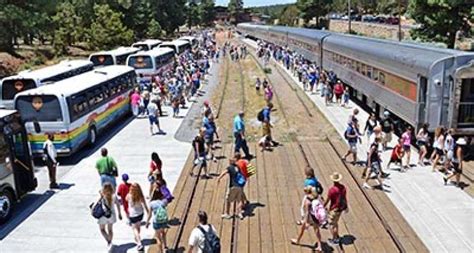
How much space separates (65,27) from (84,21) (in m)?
5.10

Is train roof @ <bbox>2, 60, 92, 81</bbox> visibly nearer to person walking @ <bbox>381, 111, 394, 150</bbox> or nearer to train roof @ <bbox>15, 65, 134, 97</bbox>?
train roof @ <bbox>15, 65, 134, 97</bbox>

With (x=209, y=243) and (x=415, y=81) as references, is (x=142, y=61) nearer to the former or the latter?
(x=415, y=81)

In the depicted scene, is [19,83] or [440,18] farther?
[440,18]

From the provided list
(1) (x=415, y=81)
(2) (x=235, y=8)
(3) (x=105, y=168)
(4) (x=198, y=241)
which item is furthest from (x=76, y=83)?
(2) (x=235, y=8)

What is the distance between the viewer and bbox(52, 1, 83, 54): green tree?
52219mm

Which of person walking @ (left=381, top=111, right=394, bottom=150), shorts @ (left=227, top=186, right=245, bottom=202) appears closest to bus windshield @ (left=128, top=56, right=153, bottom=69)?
person walking @ (left=381, top=111, right=394, bottom=150)

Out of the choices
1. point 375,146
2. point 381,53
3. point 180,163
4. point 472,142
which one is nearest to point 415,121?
point 472,142

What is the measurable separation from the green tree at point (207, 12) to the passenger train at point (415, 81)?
445 feet

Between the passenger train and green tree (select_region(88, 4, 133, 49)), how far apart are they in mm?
32042

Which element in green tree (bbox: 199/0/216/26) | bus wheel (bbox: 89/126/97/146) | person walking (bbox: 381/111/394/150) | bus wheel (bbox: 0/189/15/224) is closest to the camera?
bus wheel (bbox: 0/189/15/224)

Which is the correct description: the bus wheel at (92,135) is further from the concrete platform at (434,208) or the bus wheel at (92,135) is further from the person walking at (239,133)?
the concrete platform at (434,208)

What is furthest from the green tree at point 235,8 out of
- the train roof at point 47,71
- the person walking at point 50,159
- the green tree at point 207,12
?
the person walking at point 50,159

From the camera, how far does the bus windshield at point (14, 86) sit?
22.8m

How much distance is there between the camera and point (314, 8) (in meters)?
103
